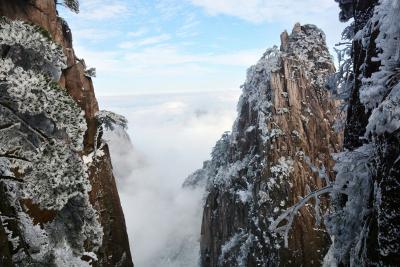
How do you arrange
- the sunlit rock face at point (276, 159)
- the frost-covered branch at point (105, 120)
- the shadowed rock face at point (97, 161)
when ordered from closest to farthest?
the shadowed rock face at point (97, 161), the frost-covered branch at point (105, 120), the sunlit rock face at point (276, 159)

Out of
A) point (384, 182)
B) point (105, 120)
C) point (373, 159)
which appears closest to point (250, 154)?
point (105, 120)

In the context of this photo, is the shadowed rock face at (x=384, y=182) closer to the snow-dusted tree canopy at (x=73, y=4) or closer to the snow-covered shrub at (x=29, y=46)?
the snow-covered shrub at (x=29, y=46)

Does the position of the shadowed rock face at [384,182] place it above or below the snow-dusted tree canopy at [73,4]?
below

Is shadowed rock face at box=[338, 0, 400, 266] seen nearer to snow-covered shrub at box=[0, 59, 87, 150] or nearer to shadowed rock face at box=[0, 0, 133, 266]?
snow-covered shrub at box=[0, 59, 87, 150]

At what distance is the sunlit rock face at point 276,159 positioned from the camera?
28.2 m

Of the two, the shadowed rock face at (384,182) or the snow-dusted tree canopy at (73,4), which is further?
the snow-dusted tree canopy at (73,4)

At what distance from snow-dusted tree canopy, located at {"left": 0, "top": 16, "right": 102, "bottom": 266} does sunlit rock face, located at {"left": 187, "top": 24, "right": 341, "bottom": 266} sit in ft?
69.7

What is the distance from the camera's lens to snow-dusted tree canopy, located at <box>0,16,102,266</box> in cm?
670

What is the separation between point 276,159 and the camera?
30.3 meters

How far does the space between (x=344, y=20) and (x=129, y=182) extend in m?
145

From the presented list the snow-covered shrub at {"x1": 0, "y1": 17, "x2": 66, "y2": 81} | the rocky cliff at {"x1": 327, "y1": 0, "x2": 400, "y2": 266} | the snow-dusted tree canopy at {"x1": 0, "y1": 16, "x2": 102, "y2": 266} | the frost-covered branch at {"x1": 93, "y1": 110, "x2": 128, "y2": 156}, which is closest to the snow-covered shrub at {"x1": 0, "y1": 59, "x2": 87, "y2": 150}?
the snow-dusted tree canopy at {"x1": 0, "y1": 16, "x2": 102, "y2": 266}

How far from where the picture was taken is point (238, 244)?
1222 inches

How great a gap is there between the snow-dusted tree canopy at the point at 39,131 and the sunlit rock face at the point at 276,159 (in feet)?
69.7

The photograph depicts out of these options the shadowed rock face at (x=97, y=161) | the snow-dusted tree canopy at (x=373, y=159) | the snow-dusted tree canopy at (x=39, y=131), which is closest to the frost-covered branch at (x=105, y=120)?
the shadowed rock face at (x=97, y=161)
